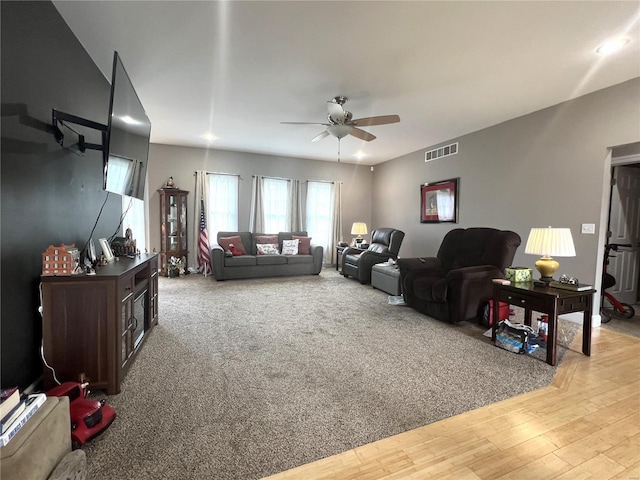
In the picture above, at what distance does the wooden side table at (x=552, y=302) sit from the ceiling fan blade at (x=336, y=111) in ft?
7.73

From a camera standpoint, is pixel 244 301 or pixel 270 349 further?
pixel 244 301

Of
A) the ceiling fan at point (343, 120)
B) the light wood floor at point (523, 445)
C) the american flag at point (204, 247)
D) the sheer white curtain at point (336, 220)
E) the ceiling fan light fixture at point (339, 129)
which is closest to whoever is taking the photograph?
the light wood floor at point (523, 445)

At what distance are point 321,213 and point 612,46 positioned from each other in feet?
17.3

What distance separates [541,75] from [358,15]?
81.3 inches

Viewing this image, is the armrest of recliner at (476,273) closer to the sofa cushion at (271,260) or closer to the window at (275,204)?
the sofa cushion at (271,260)

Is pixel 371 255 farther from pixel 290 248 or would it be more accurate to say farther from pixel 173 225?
pixel 173 225

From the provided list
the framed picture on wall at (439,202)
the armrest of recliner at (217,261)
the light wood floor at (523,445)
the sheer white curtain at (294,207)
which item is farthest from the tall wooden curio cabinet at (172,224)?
the light wood floor at (523,445)

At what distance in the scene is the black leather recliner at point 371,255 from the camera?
17.3ft

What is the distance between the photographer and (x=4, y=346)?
5.22 feet

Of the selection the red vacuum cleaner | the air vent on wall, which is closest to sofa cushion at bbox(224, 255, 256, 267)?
the red vacuum cleaner

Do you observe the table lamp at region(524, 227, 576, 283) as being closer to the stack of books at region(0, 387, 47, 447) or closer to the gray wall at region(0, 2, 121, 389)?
the stack of books at region(0, 387, 47, 447)

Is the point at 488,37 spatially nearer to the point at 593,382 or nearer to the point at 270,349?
the point at 593,382

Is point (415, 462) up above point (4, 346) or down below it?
below

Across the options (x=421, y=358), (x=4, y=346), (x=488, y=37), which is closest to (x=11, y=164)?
(x=4, y=346)
